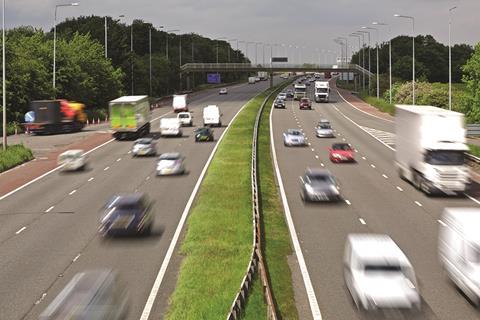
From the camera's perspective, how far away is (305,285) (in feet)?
73.2

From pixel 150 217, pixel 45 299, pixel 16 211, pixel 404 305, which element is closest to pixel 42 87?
pixel 16 211

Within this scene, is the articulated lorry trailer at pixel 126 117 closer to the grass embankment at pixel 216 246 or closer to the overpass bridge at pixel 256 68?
the grass embankment at pixel 216 246

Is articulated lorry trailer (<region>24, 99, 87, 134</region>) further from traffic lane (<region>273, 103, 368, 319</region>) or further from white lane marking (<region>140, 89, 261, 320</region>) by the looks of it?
traffic lane (<region>273, 103, 368, 319</region>)

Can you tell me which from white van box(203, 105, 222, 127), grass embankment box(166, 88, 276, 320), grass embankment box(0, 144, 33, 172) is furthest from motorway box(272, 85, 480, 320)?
grass embankment box(0, 144, 33, 172)

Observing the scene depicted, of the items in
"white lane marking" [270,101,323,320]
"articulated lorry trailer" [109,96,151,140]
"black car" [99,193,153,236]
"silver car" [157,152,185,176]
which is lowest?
"white lane marking" [270,101,323,320]

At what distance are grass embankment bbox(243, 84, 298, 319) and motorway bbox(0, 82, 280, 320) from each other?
10.1 ft

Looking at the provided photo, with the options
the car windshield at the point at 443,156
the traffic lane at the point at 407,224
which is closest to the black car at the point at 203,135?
the traffic lane at the point at 407,224

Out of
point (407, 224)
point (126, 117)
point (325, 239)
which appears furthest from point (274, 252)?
point (126, 117)

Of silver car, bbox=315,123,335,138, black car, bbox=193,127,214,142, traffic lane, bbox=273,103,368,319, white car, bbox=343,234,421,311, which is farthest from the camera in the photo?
silver car, bbox=315,123,335,138

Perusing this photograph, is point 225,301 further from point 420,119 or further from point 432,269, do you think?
point 420,119

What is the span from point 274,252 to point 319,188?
10648 millimetres

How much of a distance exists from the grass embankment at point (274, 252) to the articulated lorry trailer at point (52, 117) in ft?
112

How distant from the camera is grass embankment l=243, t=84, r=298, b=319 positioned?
767 inches

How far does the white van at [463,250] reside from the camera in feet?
64.0
